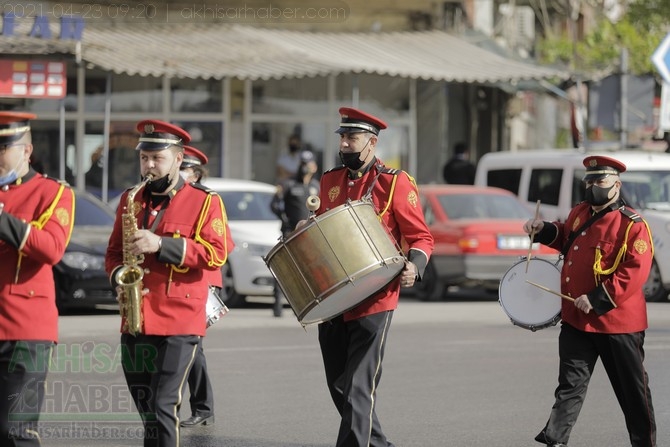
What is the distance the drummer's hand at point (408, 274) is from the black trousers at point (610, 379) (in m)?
1.33

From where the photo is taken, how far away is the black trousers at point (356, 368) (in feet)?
24.1

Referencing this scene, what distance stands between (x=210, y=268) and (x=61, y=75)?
14250mm

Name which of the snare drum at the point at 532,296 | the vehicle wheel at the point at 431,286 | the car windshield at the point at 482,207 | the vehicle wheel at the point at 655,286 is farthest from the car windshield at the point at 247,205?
the snare drum at the point at 532,296

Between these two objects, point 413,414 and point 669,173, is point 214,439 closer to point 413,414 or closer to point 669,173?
point 413,414

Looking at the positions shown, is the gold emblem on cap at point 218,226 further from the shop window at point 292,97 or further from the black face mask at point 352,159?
the shop window at point 292,97

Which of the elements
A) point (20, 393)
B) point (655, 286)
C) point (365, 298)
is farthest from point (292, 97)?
point (20, 393)

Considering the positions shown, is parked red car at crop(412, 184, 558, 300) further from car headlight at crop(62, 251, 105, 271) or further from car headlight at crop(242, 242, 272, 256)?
car headlight at crop(62, 251, 105, 271)

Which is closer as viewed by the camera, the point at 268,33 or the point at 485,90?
the point at 268,33

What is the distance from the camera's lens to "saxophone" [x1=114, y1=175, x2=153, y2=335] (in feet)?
22.3

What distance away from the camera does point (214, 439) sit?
29.7 feet

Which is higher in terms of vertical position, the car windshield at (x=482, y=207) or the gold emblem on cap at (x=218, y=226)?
the gold emblem on cap at (x=218, y=226)

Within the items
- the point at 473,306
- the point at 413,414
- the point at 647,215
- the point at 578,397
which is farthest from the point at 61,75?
the point at 578,397

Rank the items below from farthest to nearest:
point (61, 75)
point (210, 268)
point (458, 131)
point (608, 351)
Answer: point (458, 131) → point (61, 75) → point (608, 351) → point (210, 268)

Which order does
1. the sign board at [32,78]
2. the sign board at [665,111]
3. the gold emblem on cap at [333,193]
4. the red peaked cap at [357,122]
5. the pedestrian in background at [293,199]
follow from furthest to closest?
1. the sign board at [665,111]
2. the sign board at [32,78]
3. the pedestrian in background at [293,199]
4. the gold emblem on cap at [333,193]
5. the red peaked cap at [357,122]
